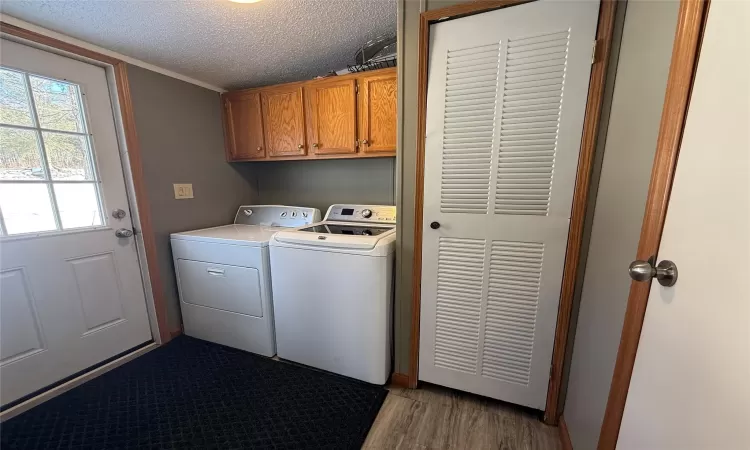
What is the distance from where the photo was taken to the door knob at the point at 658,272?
61cm

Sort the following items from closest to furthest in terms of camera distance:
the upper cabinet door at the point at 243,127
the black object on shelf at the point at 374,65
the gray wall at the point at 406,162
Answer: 1. the gray wall at the point at 406,162
2. the black object on shelf at the point at 374,65
3. the upper cabinet door at the point at 243,127

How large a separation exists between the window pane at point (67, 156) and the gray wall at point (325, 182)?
3.81 ft

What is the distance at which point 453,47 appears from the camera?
3.97ft

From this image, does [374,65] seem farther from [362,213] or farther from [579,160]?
[579,160]

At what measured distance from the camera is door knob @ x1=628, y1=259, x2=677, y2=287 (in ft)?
2.00

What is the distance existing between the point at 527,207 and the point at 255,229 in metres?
1.99

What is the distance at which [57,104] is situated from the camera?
5.10ft

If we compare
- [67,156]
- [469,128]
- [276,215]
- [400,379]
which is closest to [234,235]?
[276,215]

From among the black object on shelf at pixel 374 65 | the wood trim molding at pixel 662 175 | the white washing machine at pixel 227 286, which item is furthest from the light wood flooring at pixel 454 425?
the black object on shelf at pixel 374 65

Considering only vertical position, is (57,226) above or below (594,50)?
below

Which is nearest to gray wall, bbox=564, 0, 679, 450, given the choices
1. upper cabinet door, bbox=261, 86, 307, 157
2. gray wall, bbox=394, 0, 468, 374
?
gray wall, bbox=394, 0, 468, 374

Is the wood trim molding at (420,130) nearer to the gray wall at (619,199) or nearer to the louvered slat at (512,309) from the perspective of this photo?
the louvered slat at (512,309)

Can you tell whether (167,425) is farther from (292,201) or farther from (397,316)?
(292,201)

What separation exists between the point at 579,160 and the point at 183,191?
2575 millimetres
